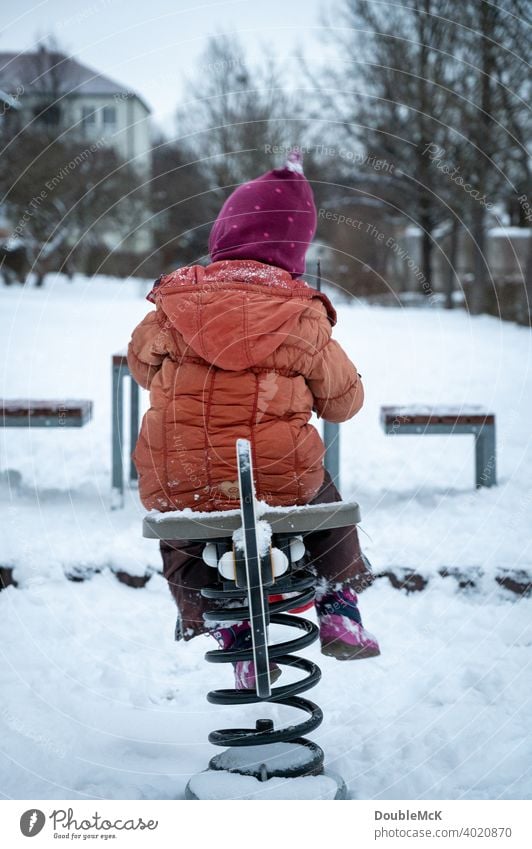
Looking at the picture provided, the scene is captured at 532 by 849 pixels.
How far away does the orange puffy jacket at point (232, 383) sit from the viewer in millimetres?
1989

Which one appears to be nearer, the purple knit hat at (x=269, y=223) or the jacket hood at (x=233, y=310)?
the jacket hood at (x=233, y=310)

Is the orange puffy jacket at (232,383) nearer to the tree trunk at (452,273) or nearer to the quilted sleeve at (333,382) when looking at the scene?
the quilted sleeve at (333,382)

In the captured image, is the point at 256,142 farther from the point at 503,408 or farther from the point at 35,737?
the point at 35,737

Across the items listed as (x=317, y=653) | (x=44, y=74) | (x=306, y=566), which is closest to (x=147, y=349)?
(x=306, y=566)

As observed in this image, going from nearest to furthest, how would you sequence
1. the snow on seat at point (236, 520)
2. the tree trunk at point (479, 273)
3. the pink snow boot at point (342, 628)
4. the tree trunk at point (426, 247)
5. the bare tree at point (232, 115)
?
the snow on seat at point (236, 520) < the pink snow boot at point (342, 628) < the bare tree at point (232, 115) < the tree trunk at point (479, 273) < the tree trunk at point (426, 247)

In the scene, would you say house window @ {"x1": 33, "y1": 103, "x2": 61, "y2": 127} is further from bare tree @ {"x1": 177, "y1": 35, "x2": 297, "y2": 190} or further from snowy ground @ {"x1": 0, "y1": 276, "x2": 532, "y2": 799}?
snowy ground @ {"x1": 0, "y1": 276, "x2": 532, "y2": 799}

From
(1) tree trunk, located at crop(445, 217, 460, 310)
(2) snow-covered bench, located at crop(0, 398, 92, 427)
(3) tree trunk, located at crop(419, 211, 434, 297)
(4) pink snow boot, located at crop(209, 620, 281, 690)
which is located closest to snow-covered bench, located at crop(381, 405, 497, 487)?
(2) snow-covered bench, located at crop(0, 398, 92, 427)

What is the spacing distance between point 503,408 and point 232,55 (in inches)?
122

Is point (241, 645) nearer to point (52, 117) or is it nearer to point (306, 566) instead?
point (306, 566)

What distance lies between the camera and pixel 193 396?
6.64 feet

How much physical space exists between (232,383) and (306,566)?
0.51 m

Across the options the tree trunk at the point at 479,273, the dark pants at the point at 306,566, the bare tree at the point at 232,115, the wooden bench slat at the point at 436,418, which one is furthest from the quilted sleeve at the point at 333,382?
the tree trunk at the point at 479,273

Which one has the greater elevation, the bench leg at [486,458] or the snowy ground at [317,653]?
the bench leg at [486,458]

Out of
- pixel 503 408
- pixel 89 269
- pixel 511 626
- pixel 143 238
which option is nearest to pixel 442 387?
pixel 503 408
